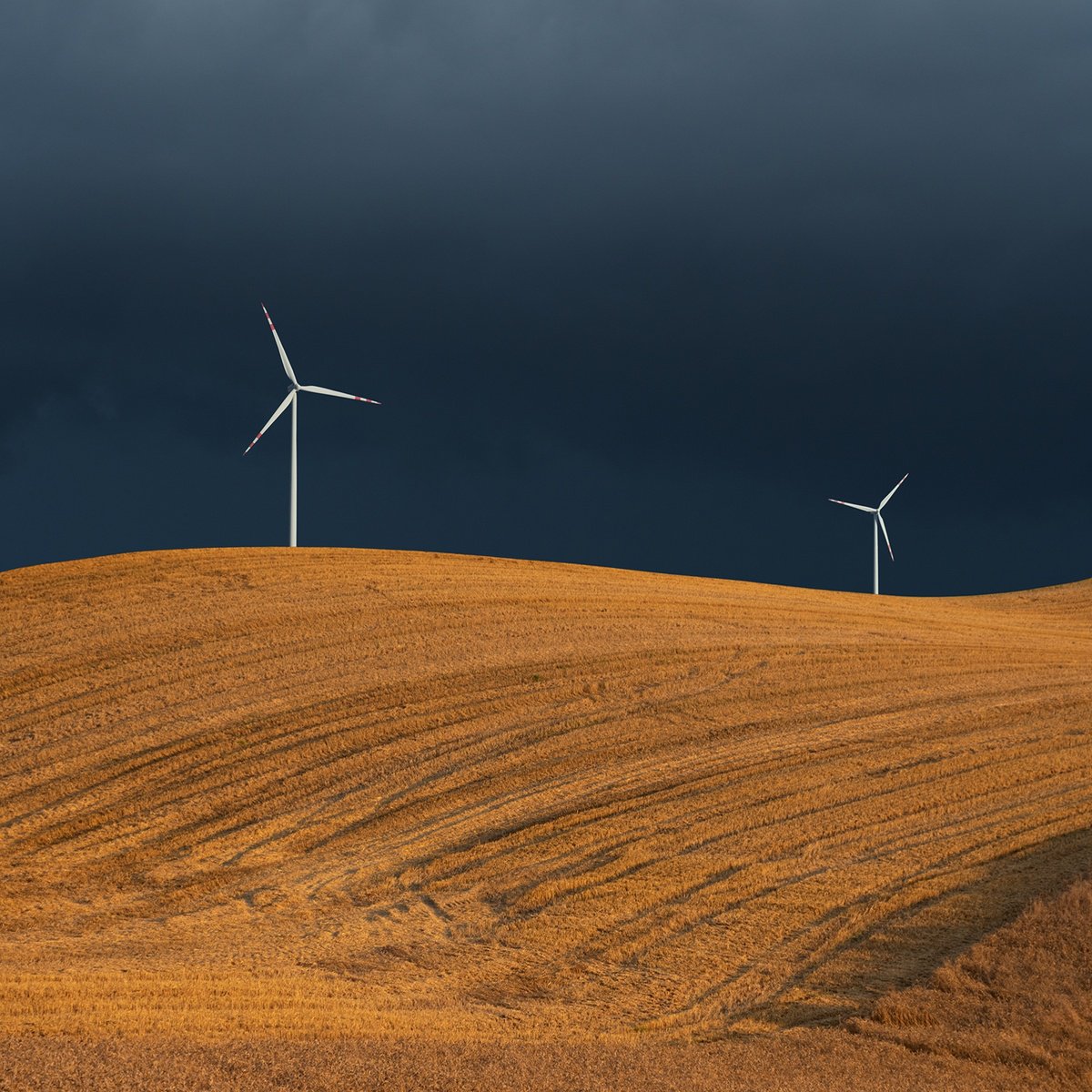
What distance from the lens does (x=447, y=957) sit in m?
13.5

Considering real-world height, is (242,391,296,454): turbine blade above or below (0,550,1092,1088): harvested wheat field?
above

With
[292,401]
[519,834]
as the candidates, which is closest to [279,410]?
[292,401]

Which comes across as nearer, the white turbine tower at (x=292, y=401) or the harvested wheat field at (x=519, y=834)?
the harvested wheat field at (x=519, y=834)

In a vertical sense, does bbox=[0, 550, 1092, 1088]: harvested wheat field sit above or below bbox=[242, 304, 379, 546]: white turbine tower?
below

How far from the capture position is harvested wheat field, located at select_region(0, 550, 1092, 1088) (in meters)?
10.7

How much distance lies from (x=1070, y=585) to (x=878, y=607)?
2115cm

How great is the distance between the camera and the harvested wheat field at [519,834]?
35.1 ft

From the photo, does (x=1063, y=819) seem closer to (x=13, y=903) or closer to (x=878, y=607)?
(x=13, y=903)

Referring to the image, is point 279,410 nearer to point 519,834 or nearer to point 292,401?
point 292,401

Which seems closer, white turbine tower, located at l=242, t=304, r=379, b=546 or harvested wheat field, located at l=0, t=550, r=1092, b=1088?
harvested wheat field, located at l=0, t=550, r=1092, b=1088

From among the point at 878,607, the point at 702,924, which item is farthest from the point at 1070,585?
the point at 702,924

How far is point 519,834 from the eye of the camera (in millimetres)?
17297

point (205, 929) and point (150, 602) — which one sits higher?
point (150, 602)

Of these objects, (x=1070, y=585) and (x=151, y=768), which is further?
(x=1070, y=585)
